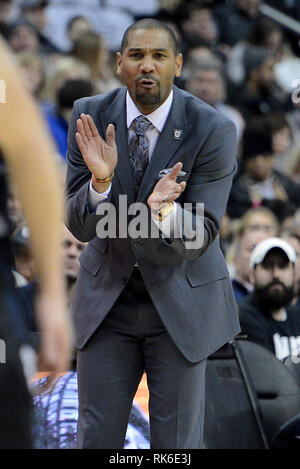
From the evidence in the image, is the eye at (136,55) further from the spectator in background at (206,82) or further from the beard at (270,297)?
the spectator in background at (206,82)

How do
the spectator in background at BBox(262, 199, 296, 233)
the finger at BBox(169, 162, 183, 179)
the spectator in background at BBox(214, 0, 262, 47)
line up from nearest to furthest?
the finger at BBox(169, 162, 183, 179), the spectator in background at BBox(262, 199, 296, 233), the spectator in background at BBox(214, 0, 262, 47)

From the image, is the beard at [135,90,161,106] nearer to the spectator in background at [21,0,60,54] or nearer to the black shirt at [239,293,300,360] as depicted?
the black shirt at [239,293,300,360]

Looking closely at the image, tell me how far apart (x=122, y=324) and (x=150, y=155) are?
0.55m

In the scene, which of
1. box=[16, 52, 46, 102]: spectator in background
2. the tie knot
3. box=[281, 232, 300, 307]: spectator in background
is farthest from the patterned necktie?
box=[16, 52, 46, 102]: spectator in background

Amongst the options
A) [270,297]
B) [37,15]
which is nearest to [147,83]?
[270,297]

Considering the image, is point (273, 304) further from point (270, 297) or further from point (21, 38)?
point (21, 38)

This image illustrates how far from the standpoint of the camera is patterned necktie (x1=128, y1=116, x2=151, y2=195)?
3.64 metres

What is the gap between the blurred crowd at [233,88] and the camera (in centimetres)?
617

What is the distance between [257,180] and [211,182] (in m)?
5.10

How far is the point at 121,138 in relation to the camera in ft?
12.0

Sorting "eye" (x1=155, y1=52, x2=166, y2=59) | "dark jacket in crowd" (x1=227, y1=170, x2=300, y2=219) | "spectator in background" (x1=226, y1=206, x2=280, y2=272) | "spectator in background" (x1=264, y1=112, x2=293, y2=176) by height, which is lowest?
"eye" (x1=155, y1=52, x2=166, y2=59)

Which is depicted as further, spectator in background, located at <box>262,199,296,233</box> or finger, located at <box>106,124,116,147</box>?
spectator in background, located at <box>262,199,296,233</box>

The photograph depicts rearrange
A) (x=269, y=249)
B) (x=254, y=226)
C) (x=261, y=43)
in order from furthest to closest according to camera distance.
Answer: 1. (x=261, y=43)
2. (x=254, y=226)
3. (x=269, y=249)

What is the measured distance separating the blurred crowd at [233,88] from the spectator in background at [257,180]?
0.01 metres
